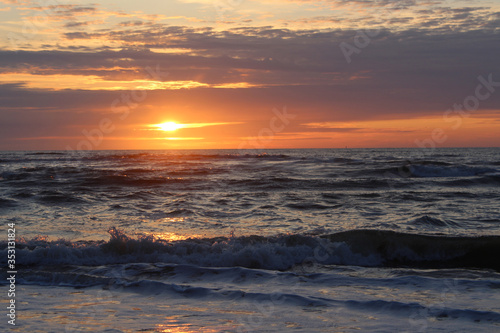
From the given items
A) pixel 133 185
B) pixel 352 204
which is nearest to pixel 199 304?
pixel 352 204

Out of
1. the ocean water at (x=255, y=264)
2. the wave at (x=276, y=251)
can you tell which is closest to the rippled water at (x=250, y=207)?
the ocean water at (x=255, y=264)

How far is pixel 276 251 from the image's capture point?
345 inches

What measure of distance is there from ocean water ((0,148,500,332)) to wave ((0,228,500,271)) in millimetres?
29

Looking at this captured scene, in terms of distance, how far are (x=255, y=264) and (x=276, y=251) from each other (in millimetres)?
555

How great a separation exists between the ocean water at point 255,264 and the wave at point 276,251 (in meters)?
0.03

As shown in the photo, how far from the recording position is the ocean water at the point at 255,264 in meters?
5.44

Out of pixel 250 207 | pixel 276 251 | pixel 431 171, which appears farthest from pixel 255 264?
pixel 431 171

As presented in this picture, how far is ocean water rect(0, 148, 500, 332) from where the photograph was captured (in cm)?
544

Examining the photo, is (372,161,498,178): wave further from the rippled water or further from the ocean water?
the ocean water

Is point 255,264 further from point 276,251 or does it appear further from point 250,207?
point 250,207

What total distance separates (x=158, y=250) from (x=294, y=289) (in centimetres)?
343

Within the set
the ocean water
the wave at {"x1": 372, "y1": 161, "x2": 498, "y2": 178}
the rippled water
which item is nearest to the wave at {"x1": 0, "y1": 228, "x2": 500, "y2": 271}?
the ocean water

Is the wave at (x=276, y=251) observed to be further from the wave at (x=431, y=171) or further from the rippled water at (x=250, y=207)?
the wave at (x=431, y=171)

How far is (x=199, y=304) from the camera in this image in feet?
19.7
